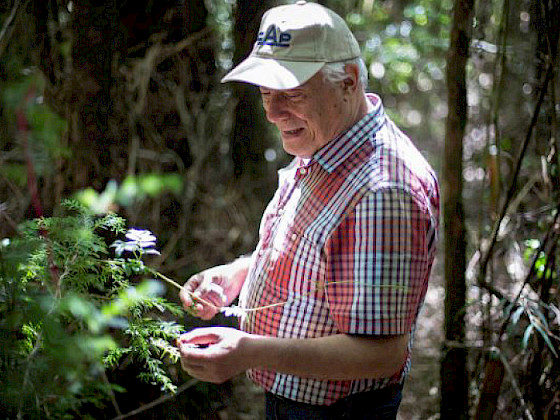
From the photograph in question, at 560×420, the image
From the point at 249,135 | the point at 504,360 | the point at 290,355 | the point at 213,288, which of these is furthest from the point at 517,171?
the point at 249,135

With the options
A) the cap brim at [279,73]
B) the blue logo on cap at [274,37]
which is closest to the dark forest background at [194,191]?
the cap brim at [279,73]

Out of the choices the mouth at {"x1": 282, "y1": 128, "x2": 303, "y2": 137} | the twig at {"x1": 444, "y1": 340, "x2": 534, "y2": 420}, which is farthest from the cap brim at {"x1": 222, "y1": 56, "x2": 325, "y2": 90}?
the twig at {"x1": 444, "y1": 340, "x2": 534, "y2": 420}

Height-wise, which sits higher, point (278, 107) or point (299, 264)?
point (278, 107)

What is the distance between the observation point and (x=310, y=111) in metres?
1.78

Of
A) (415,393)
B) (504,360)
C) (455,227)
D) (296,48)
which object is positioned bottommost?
(415,393)

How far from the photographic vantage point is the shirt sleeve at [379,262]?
158cm

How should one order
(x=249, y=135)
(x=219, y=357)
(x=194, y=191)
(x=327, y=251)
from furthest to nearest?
1. (x=249, y=135)
2. (x=194, y=191)
3. (x=327, y=251)
4. (x=219, y=357)

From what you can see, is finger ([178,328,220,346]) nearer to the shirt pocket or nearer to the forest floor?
the shirt pocket

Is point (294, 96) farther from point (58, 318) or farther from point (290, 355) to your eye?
point (58, 318)

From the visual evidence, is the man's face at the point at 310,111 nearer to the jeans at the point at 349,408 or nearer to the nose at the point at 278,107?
the nose at the point at 278,107

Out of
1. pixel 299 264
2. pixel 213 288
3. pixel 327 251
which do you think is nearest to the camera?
pixel 327 251

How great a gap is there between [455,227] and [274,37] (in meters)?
1.28

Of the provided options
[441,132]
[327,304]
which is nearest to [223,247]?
[327,304]

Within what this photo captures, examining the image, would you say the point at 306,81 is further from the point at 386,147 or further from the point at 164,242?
the point at 164,242
